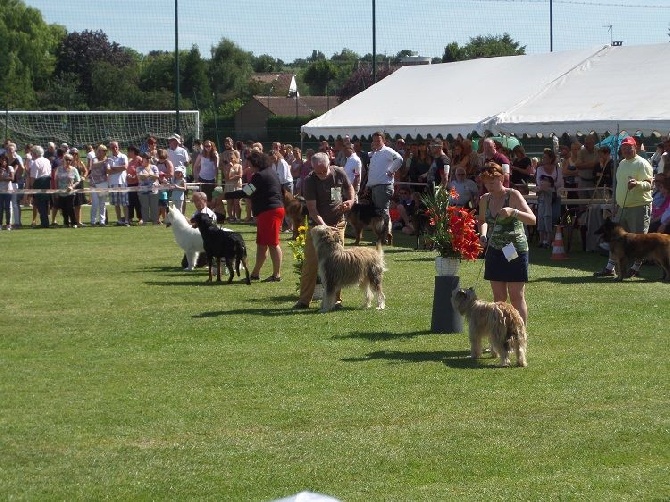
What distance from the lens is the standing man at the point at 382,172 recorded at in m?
19.9

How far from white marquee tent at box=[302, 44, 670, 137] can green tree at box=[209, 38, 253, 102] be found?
42379 mm

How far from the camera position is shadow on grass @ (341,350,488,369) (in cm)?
962

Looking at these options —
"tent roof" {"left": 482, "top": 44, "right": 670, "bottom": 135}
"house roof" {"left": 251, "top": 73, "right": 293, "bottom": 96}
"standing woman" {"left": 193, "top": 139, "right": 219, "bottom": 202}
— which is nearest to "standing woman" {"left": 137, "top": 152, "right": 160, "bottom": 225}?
"standing woman" {"left": 193, "top": 139, "right": 219, "bottom": 202}

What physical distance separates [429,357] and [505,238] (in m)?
1.24

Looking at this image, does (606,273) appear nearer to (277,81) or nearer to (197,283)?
(197,283)

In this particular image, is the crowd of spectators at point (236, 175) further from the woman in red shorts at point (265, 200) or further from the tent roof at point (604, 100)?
the woman in red shorts at point (265, 200)

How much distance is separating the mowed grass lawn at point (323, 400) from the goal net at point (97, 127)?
2591 cm

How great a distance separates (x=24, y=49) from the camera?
79062mm

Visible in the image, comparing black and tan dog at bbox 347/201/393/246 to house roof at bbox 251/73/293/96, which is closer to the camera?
black and tan dog at bbox 347/201/393/246

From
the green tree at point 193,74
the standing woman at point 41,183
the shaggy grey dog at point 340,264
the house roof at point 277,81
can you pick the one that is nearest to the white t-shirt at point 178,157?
the standing woman at point 41,183

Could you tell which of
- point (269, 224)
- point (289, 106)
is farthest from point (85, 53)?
point (269, 224)

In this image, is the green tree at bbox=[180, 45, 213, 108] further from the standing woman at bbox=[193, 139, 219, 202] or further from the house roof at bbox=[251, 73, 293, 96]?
the standing woman at bbox=[193, 139, 219, 202]

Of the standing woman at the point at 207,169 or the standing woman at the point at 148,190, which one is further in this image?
the standing woman at the point at 148,190

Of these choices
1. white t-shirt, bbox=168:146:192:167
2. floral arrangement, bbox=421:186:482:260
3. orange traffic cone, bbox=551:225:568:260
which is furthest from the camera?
white t-shirt, bbox=168:146:192:167
